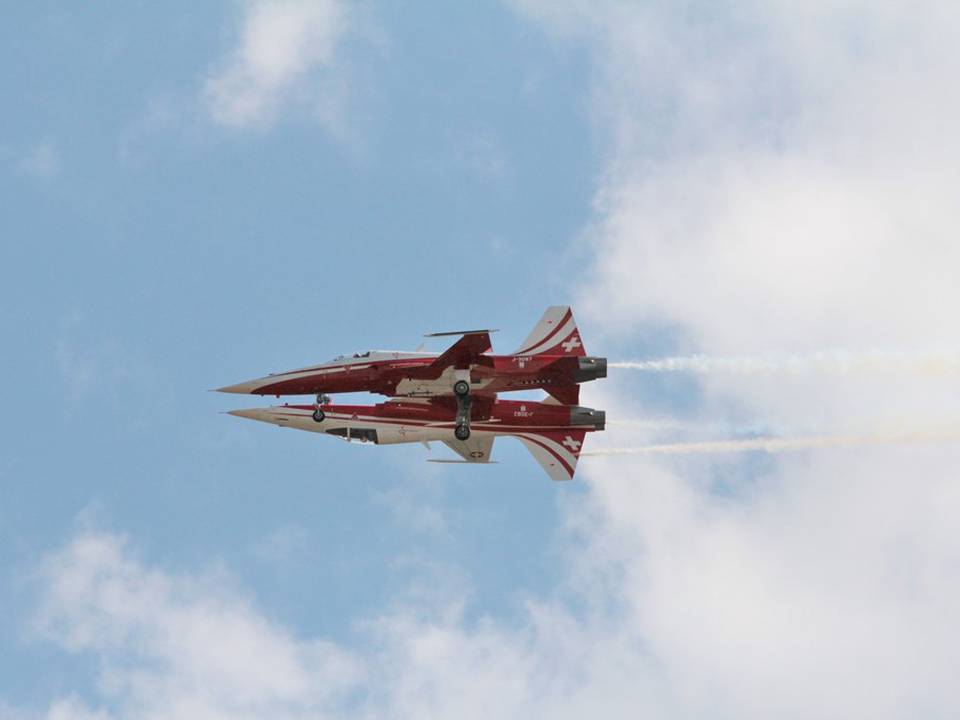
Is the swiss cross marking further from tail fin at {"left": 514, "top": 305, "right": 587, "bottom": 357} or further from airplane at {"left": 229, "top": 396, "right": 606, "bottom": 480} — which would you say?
airplane at {"left": 229, "top": 396, "right": 606, "bottom": 480}

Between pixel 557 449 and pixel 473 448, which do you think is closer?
pixel 557 449

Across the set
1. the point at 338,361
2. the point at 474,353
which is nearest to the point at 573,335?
the point at 474,353

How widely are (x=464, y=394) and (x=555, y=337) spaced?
474 cm

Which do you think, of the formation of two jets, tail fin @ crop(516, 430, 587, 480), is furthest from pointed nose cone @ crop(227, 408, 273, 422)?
tail fin @ crop(516, 430, 587, 480)

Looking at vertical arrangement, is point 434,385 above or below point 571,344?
below

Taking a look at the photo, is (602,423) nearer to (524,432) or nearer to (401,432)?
(524,432)

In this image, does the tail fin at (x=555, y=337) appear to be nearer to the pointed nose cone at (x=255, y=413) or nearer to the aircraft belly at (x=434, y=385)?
the aircraft belly at (x=434, y=385)

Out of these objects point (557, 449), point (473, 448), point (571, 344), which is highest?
point (571, 344)

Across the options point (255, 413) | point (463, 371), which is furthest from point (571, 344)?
point (255, 413)

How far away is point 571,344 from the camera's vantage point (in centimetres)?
8769

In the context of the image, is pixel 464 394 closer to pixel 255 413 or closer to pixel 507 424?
pixel 507 424

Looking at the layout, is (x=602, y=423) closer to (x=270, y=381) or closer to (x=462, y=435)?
(x=462, y=435)

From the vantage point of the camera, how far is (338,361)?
A: 89.4 metres

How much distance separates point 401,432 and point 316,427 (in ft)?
13.4
